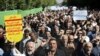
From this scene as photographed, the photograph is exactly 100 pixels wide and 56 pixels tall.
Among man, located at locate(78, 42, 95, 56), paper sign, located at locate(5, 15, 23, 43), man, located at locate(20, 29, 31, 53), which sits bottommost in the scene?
man, located at locate(20, 29, 31, 53)

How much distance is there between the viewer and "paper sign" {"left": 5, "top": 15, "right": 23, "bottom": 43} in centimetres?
1120

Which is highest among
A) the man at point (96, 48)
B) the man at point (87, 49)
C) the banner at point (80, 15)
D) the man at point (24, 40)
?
the man at point (87, 49)

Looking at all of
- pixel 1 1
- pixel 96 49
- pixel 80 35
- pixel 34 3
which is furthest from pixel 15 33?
pixel 34 3

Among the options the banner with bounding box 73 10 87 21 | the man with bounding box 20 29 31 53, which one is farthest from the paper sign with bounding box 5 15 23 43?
the banner with bounding box 73 10 87 21

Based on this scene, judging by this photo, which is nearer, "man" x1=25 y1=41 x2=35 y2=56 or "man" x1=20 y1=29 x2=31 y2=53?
"man" x1=25 y1=41 x2=35 y2=56

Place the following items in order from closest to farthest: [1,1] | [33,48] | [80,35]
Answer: [33,48]
[80,35]
[1,1]

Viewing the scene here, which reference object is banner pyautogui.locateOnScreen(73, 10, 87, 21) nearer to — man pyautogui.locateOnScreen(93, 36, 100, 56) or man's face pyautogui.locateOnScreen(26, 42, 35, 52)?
man pyautogui.locateOnScreen(93, 36, 100, 56)

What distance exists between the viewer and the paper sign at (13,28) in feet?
36.7

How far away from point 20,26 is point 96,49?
68.3 inches

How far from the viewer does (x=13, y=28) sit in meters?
11.3

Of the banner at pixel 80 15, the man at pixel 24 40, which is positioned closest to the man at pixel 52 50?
the man at pixel 24 40

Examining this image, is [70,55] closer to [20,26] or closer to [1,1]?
[20,26]

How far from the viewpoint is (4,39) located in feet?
41.1

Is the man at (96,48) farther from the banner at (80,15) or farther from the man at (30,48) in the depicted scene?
the banner at (80,15)
